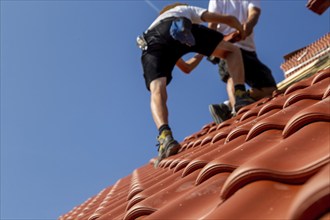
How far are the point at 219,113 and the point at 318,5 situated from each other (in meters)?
1.99

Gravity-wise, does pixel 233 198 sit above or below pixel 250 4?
below

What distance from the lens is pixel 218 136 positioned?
2.62m

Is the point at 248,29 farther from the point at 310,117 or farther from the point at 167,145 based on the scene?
the point at 310,117

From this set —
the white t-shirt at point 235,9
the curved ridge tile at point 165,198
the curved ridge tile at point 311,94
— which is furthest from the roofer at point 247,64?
the curved ridge tile at point 165,198

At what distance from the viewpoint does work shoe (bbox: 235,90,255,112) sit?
3.76 meters

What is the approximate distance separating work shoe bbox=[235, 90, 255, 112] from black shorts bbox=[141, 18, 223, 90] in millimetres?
437

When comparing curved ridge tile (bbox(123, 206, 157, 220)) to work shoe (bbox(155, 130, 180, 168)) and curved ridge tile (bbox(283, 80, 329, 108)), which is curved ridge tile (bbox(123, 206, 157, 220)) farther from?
work shoe (bbox(155, 130, 180, 168))

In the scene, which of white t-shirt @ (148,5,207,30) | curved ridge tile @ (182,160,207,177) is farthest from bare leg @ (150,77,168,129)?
curved ridge tile @ (182,160,207,177)

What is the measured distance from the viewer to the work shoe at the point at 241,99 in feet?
12.3

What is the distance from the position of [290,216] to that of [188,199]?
570 millimetres

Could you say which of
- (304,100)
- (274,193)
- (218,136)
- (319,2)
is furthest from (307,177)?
(319,2)

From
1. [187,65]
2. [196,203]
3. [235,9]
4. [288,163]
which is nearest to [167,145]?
[187,65]

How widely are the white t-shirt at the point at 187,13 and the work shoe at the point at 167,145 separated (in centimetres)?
104

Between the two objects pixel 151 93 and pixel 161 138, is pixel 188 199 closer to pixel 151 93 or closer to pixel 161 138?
pixel 161 138
